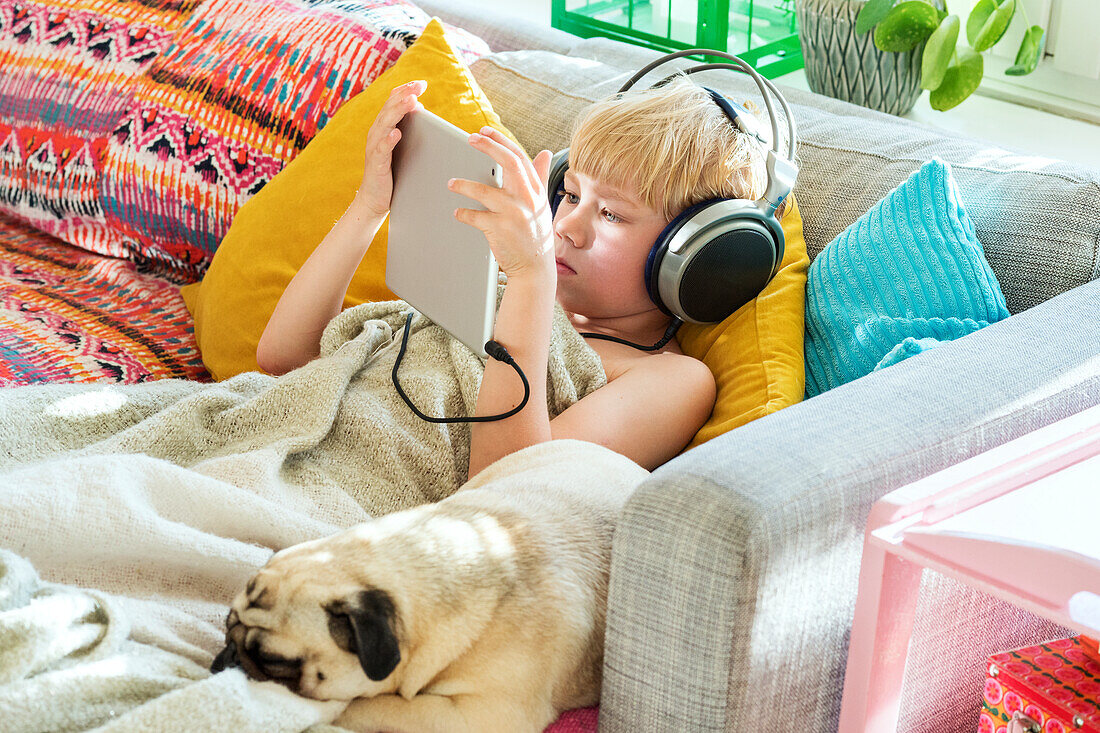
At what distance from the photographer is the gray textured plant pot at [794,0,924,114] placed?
1997 mm

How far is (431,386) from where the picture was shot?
122 cm

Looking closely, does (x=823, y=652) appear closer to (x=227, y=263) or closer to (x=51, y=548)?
(x=51, y=548)

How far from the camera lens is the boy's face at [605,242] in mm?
1350

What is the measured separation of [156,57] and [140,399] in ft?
2.84

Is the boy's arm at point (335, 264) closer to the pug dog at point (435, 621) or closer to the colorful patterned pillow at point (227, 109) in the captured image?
the colorful patterned pillow at point (227, 109)

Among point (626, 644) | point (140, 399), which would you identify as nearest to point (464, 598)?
point (626, 644)

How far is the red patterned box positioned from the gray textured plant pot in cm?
133

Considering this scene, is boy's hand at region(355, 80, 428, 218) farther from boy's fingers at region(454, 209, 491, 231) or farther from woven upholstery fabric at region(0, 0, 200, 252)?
woven upholstery fabric at region(0, 0, 200, 252)

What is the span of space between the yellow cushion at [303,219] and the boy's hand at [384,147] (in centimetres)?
23

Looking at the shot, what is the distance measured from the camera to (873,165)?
A: 56.1 inches

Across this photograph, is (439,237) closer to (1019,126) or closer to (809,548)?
(809,548)

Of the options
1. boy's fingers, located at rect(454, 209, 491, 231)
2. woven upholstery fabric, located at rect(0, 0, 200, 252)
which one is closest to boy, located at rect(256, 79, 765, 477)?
boy's fingers, located at rect(454, 209, 491, 231)

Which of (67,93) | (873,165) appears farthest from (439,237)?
(67,93)

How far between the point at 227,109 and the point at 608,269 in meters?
0.80
